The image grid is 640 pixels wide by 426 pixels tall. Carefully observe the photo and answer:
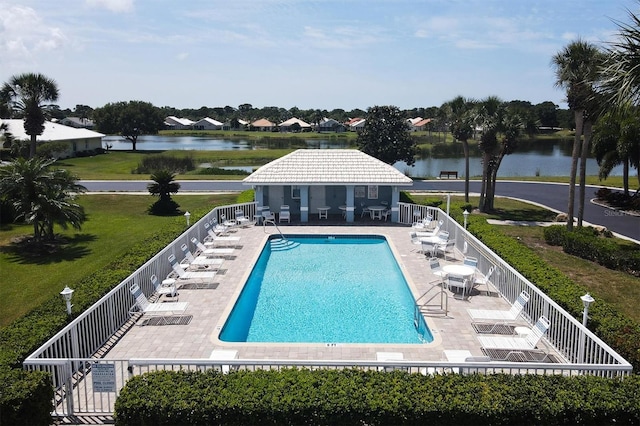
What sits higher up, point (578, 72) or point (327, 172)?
point (578, 72)

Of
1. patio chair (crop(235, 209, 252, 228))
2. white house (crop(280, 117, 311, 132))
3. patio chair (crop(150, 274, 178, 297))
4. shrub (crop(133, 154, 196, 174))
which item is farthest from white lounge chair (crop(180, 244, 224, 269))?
white house (crop(280, 117, 311, 132))

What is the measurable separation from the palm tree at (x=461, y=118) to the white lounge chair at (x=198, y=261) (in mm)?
18032

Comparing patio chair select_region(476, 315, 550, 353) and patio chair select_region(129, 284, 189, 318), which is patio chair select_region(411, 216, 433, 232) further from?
patio chair select_region(129, 284, 189, 318)

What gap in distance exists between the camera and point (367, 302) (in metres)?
15.7

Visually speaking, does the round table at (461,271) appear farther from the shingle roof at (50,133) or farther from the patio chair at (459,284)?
the shingle roof at (50,133)

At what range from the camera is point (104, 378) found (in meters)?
8.97

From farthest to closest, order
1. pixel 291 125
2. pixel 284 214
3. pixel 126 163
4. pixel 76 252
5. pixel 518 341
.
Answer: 1. pixel 291 125
2. pixel 126 163
3. pixel 284 214
4. pixel 76 252
5. pixel 518 341

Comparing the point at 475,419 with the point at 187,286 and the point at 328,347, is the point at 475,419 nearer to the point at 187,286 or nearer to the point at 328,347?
the point at 328,347

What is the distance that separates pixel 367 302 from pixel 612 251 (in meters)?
10.2

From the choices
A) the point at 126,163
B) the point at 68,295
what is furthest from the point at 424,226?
the point at 126,163

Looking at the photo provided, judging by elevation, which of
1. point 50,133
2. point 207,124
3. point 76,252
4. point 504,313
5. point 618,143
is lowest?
point 504,313

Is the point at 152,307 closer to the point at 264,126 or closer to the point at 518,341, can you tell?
the point at 518,341

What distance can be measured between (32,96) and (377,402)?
31993 mm

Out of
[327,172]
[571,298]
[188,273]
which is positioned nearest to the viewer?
[571,298]
